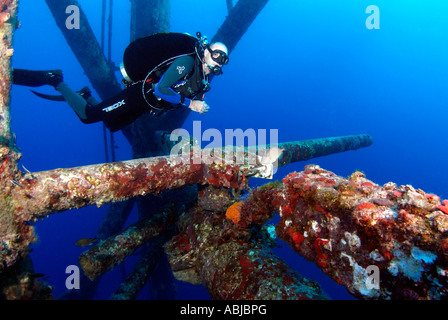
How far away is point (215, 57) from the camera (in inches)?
147

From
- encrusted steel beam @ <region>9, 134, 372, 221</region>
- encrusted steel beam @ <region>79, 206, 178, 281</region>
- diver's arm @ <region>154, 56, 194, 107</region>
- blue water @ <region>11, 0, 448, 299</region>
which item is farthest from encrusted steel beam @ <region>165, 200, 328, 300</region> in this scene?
blue water @ <region>11, 0, 448, 299</region>

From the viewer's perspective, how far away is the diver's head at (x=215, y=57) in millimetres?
3721

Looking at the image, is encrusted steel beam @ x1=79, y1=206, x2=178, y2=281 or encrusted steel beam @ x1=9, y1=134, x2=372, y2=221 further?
encrusted steel beam @ x1=79, y1=206, x2=178, y2=281

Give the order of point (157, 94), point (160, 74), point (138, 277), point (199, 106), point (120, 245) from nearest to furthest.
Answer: point (120, 245), point (199, 106), point (160, 74), point (157, 94), point (138, 277)

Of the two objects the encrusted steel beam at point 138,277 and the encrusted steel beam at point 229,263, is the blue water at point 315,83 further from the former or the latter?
the encrusted steel beam at point 229,263

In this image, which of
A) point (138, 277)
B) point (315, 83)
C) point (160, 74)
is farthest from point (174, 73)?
point (315, 83)

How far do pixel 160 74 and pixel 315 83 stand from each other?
380 feet

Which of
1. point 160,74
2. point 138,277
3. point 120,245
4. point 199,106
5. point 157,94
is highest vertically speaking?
point 160,74

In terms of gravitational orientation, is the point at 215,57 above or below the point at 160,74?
above

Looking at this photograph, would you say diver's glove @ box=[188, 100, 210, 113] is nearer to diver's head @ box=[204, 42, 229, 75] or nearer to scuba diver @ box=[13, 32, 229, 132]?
scuba diver @ box=[13, 32, 229, 132]

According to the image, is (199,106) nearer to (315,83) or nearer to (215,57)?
(215,57)

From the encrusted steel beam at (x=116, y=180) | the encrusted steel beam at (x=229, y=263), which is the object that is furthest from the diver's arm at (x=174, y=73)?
the encrusted steel beam at (x=229, y=263)

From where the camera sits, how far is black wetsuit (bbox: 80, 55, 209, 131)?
11.4ft
